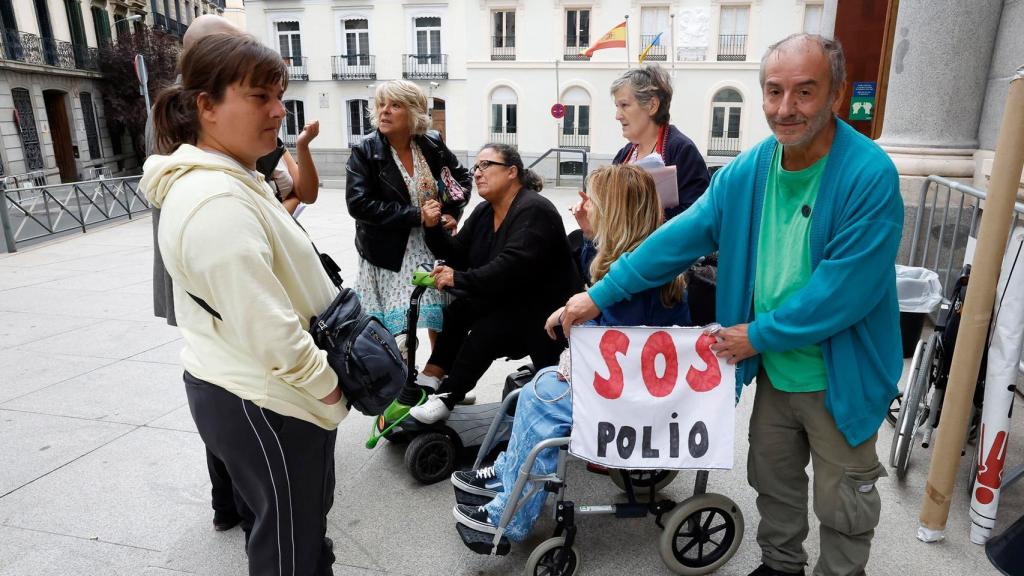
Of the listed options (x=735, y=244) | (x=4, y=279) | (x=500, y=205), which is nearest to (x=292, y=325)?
(x=735, y=244)

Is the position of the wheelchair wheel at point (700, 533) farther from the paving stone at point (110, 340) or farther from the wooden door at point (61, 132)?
the wooden door at point (61, 132)

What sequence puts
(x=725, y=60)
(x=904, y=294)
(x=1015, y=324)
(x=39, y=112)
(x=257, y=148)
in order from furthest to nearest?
(x=725, y=60) → (x=39, y=112) → (x=904, y=294) → (x=1015, y=324) → (x=257, y=148)

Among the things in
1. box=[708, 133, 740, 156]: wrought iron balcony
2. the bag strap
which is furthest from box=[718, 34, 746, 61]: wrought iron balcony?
the bag strap

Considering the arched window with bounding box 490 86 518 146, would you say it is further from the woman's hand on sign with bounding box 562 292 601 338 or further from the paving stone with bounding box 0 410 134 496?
the woman's hand on sign with bounding box 562 292 601 338

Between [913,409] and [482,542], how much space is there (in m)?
2.06

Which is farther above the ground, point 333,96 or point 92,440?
point 333,96

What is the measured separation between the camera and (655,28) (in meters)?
26.0

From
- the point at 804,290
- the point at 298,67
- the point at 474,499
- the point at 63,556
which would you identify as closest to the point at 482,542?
the point at 474,499

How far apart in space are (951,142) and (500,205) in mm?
4200

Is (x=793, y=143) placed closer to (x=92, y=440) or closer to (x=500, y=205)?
(x=500, y=205)

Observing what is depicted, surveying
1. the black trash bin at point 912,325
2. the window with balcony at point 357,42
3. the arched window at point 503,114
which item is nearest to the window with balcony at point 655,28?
the arched window at point 503,114

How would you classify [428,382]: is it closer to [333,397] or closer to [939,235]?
[333,397]

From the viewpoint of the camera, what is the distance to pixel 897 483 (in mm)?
3102

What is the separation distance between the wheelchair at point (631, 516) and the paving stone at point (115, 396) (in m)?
2.67
